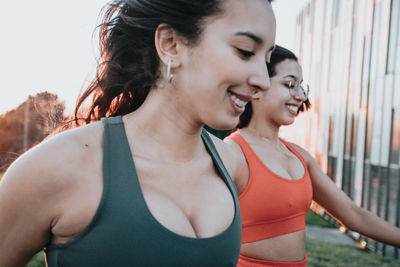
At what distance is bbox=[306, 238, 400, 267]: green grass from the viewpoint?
21.2 feet

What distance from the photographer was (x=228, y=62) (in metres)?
1.21

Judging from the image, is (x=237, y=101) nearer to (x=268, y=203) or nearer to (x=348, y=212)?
(x=268, y=203)

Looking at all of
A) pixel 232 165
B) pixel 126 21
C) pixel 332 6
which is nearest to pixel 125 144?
pixel 126 21

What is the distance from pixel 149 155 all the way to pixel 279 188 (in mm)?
1119

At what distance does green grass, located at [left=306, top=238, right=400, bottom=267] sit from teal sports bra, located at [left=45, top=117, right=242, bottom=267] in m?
5.68

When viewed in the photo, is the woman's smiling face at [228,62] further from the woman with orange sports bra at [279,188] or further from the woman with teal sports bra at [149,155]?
the woman with orange sports bra at [279,188]

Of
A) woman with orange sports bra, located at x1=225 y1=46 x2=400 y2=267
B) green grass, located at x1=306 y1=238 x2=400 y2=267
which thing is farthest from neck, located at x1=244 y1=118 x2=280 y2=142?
green grass, located at x1=306 y1=238 x2=400 y2=267

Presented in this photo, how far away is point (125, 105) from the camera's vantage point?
1541 mm

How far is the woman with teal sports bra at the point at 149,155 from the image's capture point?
42.9 inches

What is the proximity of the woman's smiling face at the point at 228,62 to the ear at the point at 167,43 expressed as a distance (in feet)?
0.14

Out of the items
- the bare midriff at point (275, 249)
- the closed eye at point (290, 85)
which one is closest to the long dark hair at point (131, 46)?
the bare midriff at point (275, 249)

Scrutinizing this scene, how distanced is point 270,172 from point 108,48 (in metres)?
1.27

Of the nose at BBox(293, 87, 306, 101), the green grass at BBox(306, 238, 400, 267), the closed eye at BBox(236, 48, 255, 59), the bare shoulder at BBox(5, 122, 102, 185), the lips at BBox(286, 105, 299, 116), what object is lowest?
the green grass at BBox(306, 238, 400, 267)

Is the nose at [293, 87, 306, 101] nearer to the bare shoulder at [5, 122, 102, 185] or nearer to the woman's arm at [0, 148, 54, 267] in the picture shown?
the bare shoulder at [5, 122, 102, 185]
